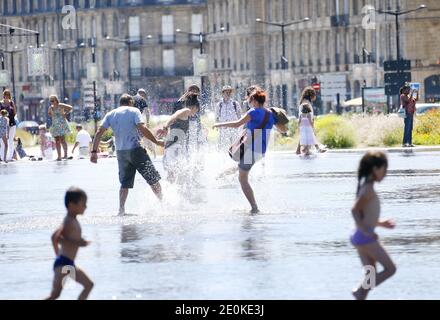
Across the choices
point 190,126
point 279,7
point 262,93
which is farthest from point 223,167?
point 279,7

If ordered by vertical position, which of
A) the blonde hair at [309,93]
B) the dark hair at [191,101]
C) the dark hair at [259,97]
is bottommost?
the blonde hair at [309,93]

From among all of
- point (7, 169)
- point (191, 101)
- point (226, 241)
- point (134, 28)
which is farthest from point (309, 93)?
point (134, 28)

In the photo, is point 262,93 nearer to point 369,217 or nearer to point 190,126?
point 190,126

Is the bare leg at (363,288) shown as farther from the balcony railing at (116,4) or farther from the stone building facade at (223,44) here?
the balcony railing at (116,4)

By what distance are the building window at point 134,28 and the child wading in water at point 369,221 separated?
15866cm

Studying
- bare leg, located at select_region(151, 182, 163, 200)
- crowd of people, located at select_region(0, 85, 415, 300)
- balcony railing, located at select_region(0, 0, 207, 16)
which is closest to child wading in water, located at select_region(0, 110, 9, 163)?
crowd of people, located at select_region(0, 85, 415, 300)

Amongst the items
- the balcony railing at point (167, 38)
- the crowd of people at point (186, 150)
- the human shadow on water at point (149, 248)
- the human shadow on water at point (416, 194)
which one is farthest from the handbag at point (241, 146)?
the balcony railing at point (167, 38)

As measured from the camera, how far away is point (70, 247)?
1348 centimetres

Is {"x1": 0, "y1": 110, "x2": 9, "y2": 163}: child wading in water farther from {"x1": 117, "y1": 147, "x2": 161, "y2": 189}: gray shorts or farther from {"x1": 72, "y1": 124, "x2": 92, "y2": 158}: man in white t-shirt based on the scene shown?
{"x1": 117, "y1": 147, "x2": 161, "y2": 189}: gray shorts

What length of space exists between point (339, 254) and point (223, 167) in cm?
1692

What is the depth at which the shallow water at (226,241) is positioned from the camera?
49.7 ft

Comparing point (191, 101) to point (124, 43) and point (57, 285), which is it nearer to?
point (57, 285)

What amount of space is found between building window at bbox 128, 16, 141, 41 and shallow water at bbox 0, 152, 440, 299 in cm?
13949

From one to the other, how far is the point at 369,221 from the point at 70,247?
195cm
